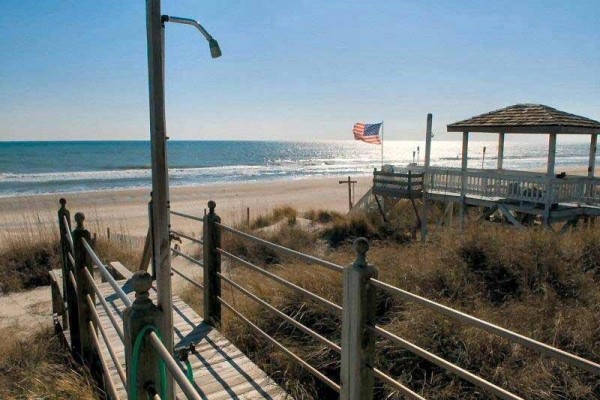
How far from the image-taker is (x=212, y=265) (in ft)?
16.6

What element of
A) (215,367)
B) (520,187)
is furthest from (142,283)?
(520,187)

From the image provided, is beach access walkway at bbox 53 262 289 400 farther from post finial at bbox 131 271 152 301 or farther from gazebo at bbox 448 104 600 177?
gazebo at bbox 448 104 600 177

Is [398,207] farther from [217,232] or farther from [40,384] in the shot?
[40,384]

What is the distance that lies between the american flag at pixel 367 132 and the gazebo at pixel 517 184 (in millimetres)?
4219

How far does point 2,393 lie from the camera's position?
409 centimetres

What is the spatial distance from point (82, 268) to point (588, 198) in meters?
12.3

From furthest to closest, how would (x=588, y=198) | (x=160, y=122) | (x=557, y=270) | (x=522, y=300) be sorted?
1. (x=588, y=198)
2. (x=557, y=270)
3. (x=522, y=300)
4. (x=160, y=122)

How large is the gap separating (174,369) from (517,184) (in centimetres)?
1287

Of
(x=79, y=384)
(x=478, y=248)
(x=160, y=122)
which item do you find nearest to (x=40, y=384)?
(x=79, y=384)

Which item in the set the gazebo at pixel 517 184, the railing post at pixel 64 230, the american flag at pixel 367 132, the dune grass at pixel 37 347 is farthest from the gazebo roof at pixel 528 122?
the railing post at pixel 64 230

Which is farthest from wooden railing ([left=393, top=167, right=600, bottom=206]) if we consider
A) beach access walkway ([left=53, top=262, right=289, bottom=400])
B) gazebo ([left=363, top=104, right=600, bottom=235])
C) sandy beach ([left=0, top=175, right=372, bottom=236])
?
beach access walkway ([left=53, top=262, right=289, bottom=400])

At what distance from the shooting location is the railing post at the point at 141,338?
6.86 ft

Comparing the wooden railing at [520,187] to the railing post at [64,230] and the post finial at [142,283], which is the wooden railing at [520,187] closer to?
the railing post at [64,230]

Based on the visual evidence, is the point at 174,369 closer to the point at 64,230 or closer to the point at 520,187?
the point at 64,230
